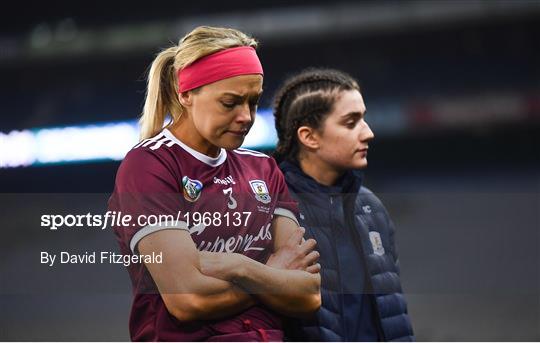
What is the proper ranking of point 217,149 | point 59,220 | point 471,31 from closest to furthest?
point 217,149 → point 59,220 → point 471,31

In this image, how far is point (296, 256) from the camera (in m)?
1.92

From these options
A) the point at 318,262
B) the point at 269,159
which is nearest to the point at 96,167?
the point at 269,159

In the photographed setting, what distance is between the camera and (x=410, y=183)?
2.19m

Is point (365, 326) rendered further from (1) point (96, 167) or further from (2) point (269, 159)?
(1) point (96, 167)

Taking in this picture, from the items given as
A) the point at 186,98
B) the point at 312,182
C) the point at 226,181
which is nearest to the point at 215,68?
the point at 186,98

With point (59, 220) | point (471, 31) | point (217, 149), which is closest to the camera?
point (217, 149)

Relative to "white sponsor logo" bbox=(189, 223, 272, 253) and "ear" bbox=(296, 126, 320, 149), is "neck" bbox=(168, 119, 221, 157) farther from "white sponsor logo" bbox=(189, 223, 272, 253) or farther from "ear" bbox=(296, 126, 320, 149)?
"ear" bbox=(296, 126, 320, 149)

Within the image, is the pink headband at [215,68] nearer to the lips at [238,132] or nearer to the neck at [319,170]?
the lips at [238,132]

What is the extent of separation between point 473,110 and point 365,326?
70 cm

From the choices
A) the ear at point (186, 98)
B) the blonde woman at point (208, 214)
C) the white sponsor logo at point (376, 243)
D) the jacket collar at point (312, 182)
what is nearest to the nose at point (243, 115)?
the blonde woman at point (208, 214)

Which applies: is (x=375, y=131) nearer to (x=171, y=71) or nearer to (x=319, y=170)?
(x=319, y=170)

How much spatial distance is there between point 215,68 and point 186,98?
4.0 inches

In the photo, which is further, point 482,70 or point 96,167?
point 482,70

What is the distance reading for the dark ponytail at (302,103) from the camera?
2.08 meters
